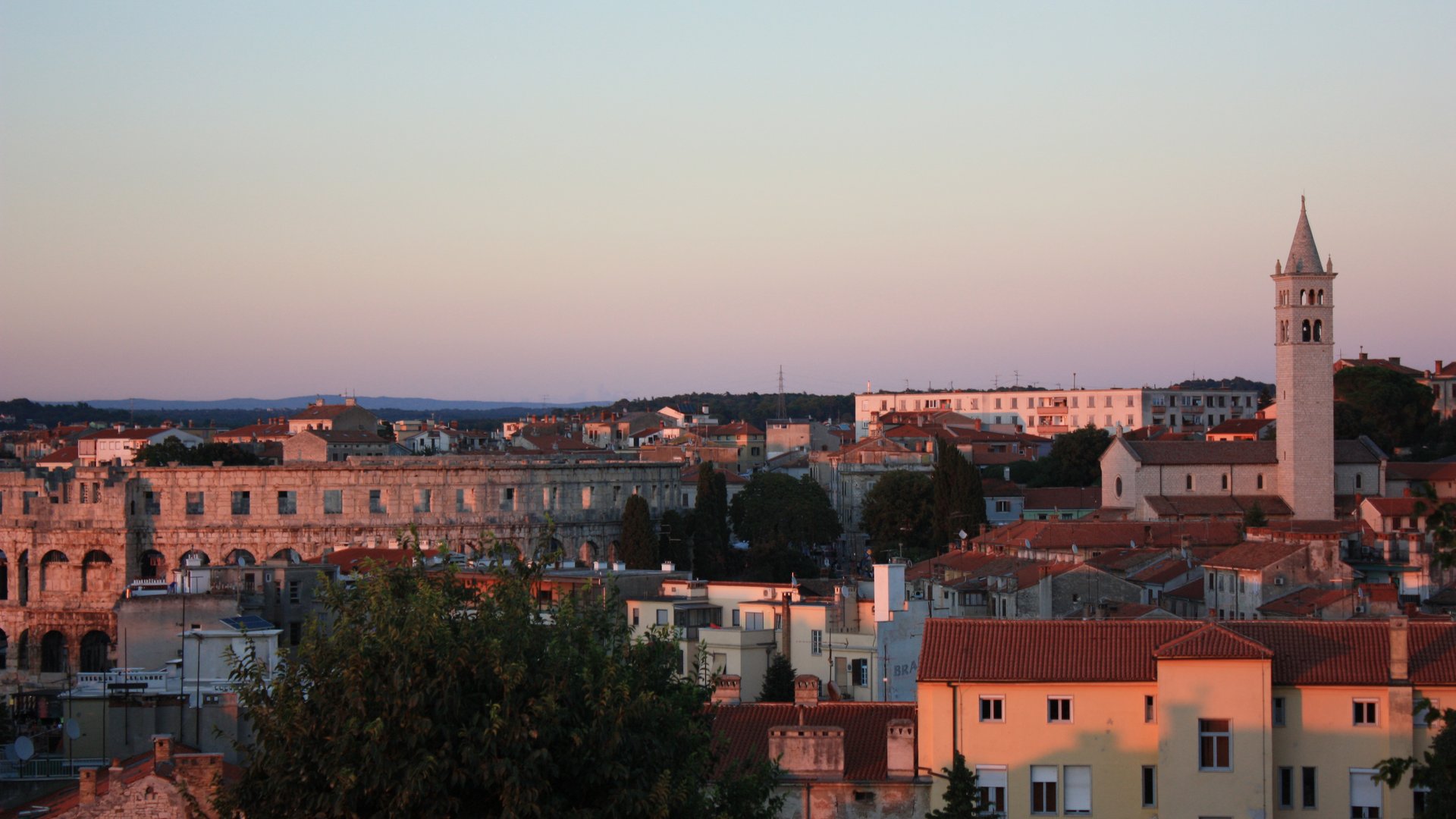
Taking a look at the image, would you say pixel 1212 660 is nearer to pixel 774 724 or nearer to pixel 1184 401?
pixel 774 724

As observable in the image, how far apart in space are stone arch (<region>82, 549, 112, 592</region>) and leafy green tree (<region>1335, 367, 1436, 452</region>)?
51892 millimetres

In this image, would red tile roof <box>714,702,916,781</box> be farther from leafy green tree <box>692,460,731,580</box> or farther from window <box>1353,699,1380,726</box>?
leafy green tree <box>692,460,731,580</box>

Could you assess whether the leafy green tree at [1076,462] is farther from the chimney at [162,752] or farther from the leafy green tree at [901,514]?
the chimney at [162,752]

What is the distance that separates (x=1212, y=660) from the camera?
21.7 metres

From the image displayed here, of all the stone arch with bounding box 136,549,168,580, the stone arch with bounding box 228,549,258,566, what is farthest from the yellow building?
the stone arch with bounding box 136,549,168,580

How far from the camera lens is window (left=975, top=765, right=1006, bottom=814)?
22.0 meters

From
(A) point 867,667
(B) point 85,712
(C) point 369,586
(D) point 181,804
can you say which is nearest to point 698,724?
(C) point 369,586

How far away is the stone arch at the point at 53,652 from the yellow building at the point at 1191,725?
45679 mm

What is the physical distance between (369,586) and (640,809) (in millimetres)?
3297

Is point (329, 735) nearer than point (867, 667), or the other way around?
point (329, 735)

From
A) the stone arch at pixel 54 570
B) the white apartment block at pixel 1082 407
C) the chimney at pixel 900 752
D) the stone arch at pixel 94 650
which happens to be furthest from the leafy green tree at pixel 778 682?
the white apartment block at pixel 1082 407

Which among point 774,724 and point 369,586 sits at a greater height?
point 369,586

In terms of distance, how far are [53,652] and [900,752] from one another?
157 feet

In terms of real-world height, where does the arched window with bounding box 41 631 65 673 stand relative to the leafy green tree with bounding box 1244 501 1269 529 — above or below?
below
